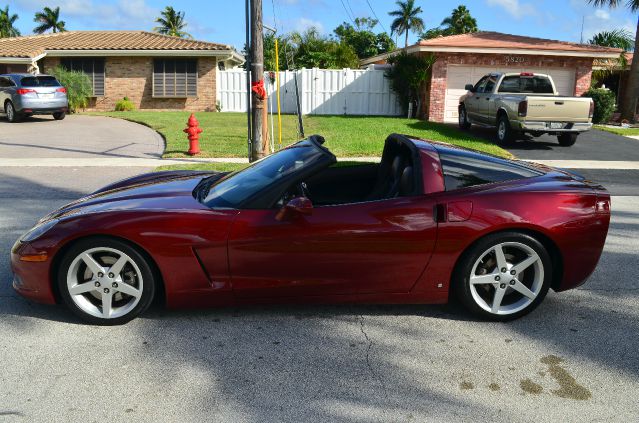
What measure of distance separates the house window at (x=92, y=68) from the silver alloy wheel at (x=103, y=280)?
25494 mm

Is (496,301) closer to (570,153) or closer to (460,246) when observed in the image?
(460,246)

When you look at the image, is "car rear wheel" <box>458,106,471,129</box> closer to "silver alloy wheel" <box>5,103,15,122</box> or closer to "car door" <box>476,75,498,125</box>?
"car door" <box>476,75,498,125</box>

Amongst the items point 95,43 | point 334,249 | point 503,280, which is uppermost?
point 95,43

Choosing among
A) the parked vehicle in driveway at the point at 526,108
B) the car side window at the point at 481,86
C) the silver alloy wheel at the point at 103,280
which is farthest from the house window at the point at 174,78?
the silver alloy wheel at the point at 103,280

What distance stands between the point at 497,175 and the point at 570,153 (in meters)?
11.5

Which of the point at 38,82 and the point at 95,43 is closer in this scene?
the point at 38,82

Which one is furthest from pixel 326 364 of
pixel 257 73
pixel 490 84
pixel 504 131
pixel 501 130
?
pixel 490 84

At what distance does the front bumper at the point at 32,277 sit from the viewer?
4.03 metres

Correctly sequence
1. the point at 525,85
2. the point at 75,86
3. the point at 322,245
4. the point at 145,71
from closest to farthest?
the point at 322,245, the point at 525,85, the point at 75,86, the point at 145,71

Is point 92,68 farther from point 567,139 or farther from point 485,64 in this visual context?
point 567,139

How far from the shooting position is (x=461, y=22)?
67.8m

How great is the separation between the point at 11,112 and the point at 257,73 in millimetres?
13444

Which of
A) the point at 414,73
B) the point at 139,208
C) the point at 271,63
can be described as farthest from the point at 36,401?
the point at 271,63

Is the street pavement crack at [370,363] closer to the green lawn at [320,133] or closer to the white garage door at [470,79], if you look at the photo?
the green lawn at [320,133]
